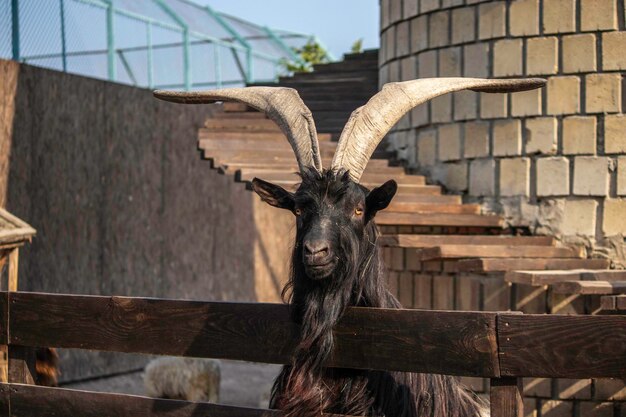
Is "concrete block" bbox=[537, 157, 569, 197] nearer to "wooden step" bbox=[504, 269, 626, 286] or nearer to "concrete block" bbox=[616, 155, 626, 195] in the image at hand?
"concrete block" bbox=[616, 155, 626, 195]

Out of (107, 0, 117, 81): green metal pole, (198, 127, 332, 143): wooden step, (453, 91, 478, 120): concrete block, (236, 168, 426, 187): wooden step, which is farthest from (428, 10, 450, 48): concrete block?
(107, 0, 117, 81): green metal pole

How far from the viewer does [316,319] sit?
4230 mm

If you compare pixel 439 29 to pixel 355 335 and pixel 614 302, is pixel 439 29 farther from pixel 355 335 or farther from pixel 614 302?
pixel 355 335

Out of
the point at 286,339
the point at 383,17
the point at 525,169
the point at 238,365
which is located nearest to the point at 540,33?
the point at 525,169

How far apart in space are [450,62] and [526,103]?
2.85 ft

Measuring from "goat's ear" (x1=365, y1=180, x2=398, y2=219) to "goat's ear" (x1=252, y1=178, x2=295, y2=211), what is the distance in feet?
1.13

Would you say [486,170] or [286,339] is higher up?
[486,170]

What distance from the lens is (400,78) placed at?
938 centimetres

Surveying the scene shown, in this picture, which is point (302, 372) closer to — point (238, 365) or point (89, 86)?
point (89, 86)

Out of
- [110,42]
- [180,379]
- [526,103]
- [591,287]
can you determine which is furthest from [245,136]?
[591,287]

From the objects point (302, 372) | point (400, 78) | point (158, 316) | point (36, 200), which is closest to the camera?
point (302, 372)

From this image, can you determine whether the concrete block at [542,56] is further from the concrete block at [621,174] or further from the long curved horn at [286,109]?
the long curved horn at [286,109]

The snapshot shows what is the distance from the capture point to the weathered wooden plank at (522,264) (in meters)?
7.52

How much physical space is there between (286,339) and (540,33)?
4.64 meters
